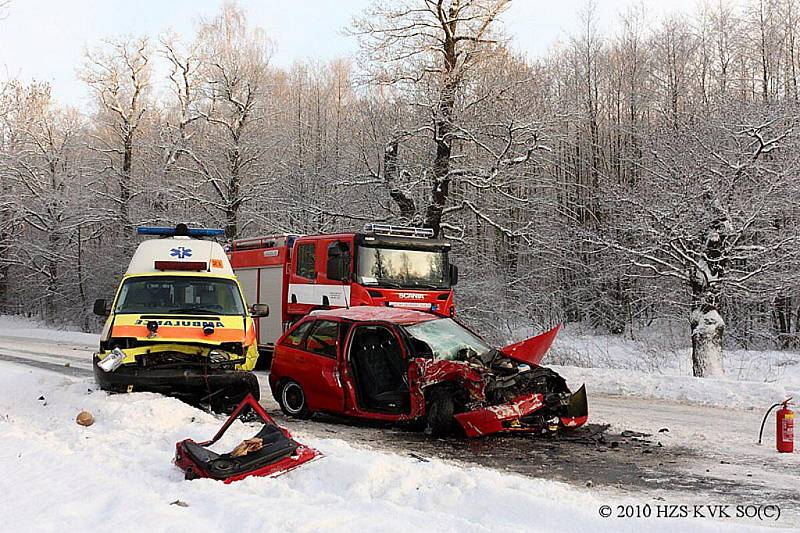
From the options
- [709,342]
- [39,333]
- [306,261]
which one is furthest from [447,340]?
[39,333]

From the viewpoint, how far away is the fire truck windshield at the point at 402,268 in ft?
54.5

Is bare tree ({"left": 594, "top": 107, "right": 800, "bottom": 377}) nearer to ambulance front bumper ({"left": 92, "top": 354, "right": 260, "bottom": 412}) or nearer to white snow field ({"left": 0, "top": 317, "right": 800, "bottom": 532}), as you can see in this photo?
white snow field ({"left": 0, "top": 317, "right": 800, "bottom": 532})

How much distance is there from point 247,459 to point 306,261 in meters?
11.2

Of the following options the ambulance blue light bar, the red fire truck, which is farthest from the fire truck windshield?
the ambulance blue light bar

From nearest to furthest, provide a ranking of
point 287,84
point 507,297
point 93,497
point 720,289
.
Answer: point 93,497 → point 720,289 → point 507,297 → point 287,84

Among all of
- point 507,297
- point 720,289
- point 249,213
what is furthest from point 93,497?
point 249,213

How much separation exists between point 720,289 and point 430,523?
1621 centimetres

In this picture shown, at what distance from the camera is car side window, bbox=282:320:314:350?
11.4 metres

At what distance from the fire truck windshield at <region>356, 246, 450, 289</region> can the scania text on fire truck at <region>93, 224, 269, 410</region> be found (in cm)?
459

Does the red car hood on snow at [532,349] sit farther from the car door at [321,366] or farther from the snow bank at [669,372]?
the snow bank at [669,372]

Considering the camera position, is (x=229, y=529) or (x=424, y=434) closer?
(x=229, y=529)

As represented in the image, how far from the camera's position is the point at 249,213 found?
32375 millimetres

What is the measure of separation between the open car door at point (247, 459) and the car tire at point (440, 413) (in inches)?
98.4

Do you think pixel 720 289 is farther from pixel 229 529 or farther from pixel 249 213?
pixel 249 213
